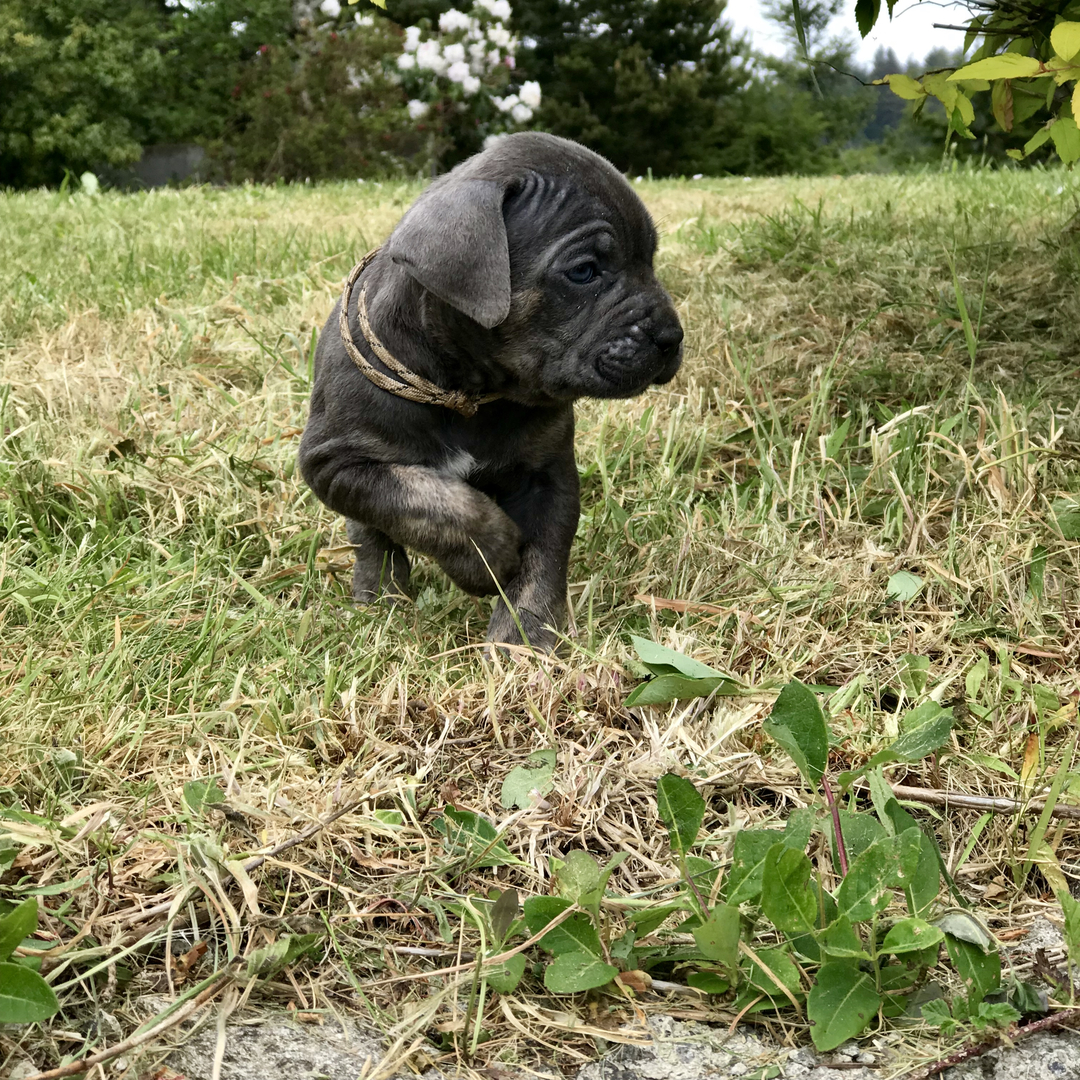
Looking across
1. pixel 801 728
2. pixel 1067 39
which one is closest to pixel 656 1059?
pixel 801 728

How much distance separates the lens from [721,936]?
1.83 meters

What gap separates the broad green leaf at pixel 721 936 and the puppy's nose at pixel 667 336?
149cm

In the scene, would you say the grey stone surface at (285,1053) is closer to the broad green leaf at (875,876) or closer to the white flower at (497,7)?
the broad green leaf at (875,876)

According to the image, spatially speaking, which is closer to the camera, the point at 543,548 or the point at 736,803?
the point at 736,803

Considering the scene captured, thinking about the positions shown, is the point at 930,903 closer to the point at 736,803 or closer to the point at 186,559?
the point at 736,803

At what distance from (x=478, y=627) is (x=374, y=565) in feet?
1.31

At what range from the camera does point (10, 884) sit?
81.2 inches

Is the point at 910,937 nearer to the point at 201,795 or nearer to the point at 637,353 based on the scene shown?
the point at 201,795

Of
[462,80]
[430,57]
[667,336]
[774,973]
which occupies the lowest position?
[774,973]

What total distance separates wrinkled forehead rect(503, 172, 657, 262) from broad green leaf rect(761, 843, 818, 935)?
159 cm

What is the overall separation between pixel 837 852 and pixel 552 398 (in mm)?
1381

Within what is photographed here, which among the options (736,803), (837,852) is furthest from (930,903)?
(736,803)

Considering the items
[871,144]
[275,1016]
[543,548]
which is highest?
[871,144]

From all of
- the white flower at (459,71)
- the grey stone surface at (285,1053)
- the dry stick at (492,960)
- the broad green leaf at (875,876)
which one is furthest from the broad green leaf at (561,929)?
the white flower at (459,71)
